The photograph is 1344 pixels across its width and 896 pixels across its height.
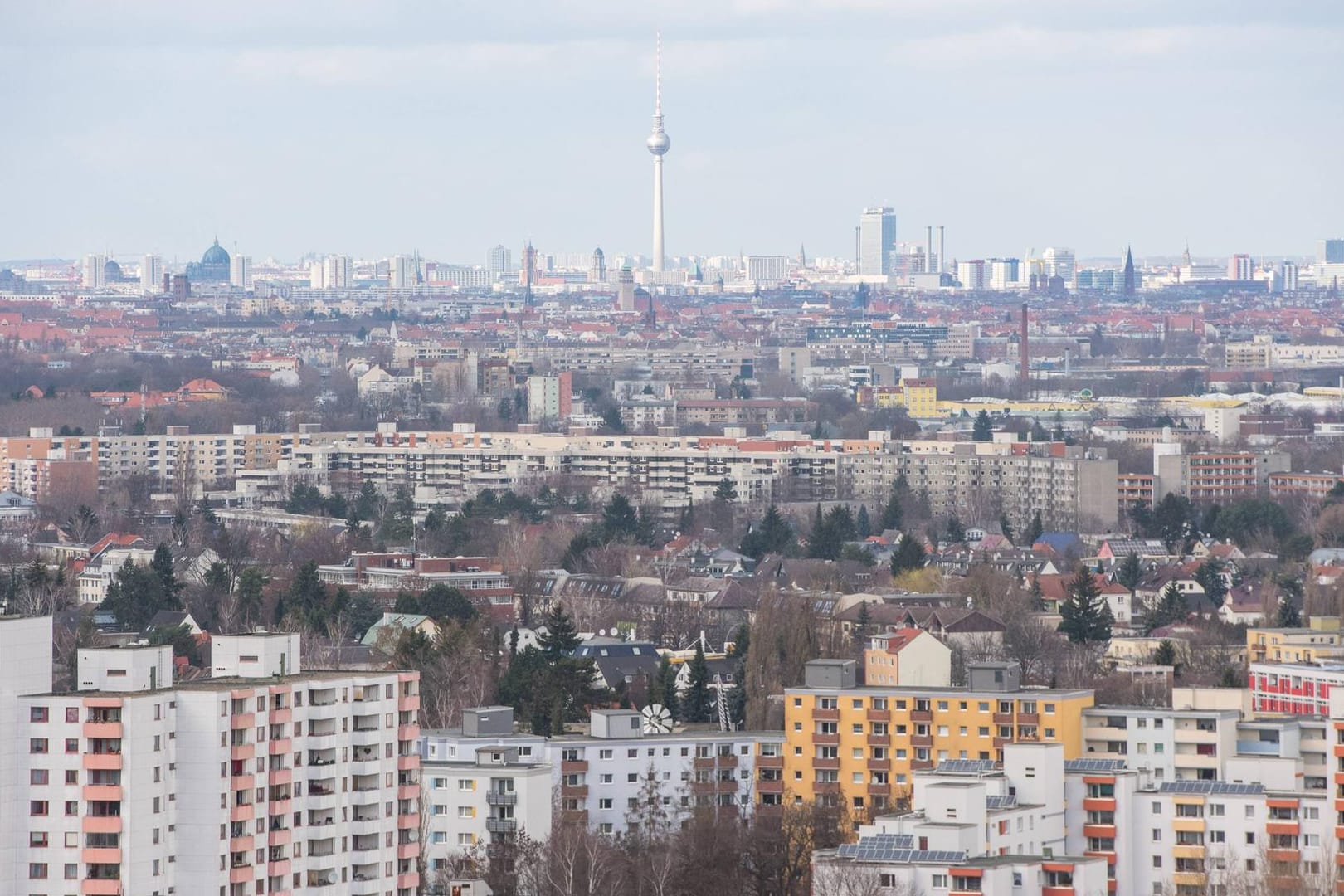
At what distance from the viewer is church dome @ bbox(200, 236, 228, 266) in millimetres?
169625

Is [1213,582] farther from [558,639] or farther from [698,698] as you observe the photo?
[698,698]

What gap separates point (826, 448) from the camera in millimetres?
63344

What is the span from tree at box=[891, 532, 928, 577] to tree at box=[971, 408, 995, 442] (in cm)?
2090

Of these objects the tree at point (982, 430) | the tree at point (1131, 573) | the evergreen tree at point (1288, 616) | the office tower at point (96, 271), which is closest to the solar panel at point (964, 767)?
the evergreen tree at point (1288, 616)

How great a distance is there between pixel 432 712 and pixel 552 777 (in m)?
4.06

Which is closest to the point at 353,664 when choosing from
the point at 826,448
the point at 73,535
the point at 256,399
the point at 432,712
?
the point at 432,712

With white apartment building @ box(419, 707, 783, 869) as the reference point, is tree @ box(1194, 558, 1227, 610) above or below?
above

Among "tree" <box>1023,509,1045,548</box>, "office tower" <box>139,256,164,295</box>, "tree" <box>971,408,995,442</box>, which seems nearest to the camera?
"tree" <box>1023,509,1045,548</box>

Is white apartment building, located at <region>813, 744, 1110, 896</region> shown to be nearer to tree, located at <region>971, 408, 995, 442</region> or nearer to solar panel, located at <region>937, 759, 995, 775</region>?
solar panel, located at <region>937, 759, 995, 775</region>

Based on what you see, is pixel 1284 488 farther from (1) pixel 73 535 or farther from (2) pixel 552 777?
(2) pixel 552 777

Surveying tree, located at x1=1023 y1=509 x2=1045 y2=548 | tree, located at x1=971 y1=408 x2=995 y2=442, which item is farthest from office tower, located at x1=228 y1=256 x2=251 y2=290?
tree, located at x1=1023 y1=509 x2=1045 y2=548

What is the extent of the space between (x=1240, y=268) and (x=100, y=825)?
16151cm

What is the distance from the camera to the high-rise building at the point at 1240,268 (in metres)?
178

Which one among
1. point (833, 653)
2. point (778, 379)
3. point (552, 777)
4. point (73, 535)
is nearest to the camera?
point (552, 777)
